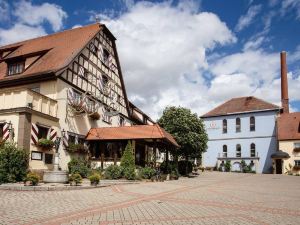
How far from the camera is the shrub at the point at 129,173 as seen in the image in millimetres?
20688

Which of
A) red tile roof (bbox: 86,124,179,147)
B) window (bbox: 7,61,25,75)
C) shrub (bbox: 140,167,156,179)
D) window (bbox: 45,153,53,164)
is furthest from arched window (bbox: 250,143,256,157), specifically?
window (bbox: 7,61,25,75)

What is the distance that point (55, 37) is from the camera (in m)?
28.9

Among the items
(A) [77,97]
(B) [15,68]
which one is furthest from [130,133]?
(B) [15,68]

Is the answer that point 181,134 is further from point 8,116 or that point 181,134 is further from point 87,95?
point 8,116

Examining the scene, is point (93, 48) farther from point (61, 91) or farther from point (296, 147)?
point (296, 147)

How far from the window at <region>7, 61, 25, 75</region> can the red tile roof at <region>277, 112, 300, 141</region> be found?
119 ft

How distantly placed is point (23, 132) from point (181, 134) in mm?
17066

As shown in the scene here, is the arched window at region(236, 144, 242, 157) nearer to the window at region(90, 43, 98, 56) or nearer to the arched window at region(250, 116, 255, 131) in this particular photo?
the arched window at region(250, 116, 255, 131)

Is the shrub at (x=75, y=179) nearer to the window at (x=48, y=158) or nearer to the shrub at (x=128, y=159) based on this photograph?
the window at (x=48, y=158)

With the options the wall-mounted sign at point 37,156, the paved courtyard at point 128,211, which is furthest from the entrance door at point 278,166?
the paved courtyard at point 128,211

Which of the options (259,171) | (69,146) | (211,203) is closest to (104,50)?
(69,146)

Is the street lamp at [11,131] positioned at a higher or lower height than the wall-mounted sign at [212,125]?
lower

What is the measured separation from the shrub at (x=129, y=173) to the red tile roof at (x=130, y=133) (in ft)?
9.55

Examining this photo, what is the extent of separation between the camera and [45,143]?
19.3 metres
